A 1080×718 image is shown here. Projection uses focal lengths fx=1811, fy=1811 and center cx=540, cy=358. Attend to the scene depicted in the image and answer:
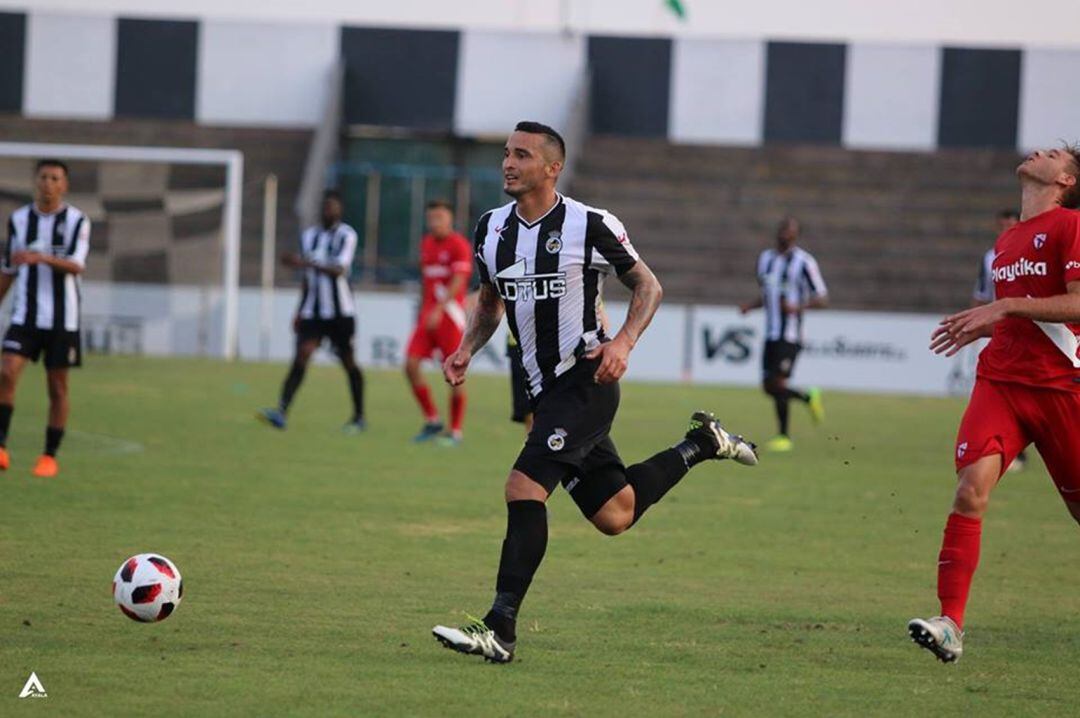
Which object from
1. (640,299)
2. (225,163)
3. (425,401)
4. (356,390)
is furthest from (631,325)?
(225,163)

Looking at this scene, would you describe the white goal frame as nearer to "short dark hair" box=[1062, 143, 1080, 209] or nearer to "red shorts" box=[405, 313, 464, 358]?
"red shorts" box=[405, 313, 464, 358]

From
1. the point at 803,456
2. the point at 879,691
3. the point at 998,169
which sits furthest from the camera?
the point at 998,169

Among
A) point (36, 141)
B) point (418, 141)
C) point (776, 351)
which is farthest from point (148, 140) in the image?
point (776, 351)

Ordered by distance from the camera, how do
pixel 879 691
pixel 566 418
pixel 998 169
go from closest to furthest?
pixel 879 691 → pixel 566 418 → pixel 998 169

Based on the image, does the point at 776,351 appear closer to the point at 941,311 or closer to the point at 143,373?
the point at 143,373

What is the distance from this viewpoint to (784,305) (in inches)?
726

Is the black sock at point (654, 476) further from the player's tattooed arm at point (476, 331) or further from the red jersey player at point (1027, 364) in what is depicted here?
the red jersey player at point (1027, 364)

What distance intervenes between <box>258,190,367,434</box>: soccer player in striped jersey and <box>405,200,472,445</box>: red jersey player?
82 cm

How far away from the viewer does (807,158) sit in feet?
123

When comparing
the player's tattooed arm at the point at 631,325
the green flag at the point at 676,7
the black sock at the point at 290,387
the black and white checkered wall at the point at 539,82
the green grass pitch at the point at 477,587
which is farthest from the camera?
the green flag at the point at 676,7

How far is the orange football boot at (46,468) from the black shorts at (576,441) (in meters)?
6.29

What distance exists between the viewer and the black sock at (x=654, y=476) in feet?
25.1

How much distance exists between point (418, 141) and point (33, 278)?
26136 millimetres

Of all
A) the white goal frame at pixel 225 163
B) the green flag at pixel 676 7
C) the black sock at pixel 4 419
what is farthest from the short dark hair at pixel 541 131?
the green flag at pixel 676 7
